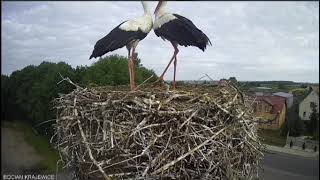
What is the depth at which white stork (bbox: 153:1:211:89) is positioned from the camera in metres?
4.41

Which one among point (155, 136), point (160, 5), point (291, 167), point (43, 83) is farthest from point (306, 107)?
point (155, 136)

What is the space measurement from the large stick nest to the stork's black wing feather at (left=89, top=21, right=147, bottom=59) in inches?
25.3

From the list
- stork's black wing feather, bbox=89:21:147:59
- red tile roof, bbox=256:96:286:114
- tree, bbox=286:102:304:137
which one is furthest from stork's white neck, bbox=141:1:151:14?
tree, bbox=286:102:304:137

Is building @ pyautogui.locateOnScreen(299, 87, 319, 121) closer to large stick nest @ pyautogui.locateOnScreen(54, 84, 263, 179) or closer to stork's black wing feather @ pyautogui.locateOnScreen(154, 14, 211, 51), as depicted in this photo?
stork's black wing feather @ pyautogui.locateOnScreen(154, 14, 211, 51)

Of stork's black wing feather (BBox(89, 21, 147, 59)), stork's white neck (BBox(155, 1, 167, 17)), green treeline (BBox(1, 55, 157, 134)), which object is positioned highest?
stork's white neck (BBox(155, 1, 167, 17))

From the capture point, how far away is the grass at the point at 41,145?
4.38 m

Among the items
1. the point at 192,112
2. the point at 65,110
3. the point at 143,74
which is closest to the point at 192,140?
the point at 192,112

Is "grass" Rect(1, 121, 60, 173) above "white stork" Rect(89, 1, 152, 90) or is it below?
below

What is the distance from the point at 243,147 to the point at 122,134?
117 cm

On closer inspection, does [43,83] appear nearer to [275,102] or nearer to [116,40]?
[116,40]

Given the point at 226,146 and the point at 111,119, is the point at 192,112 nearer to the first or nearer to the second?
the point at 226,146

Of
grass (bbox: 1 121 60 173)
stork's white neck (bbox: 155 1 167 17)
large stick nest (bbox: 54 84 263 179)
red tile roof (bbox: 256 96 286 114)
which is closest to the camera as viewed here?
large stick nest (bbox: 54 84 263 179)

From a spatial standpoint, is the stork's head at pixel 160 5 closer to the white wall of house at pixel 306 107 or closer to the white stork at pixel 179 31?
the white stork at pixel 179 31

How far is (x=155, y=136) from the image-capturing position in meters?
3.78
